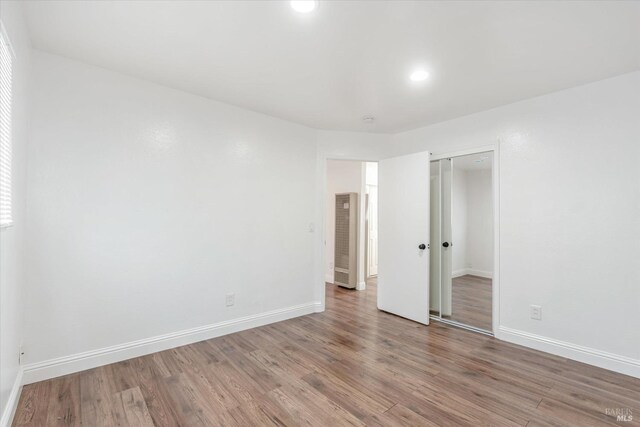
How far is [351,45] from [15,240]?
2635 mm

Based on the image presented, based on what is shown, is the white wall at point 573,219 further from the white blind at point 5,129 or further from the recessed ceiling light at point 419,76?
the white blind at point 5,129

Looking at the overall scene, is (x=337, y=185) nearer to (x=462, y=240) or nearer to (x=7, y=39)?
(x=462, y=240)

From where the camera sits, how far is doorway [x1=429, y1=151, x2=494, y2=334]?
3.52m

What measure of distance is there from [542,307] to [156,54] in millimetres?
4185

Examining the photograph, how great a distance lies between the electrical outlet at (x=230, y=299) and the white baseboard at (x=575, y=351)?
9.69 ft

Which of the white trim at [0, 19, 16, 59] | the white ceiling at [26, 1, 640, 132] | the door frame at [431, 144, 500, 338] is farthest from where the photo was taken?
the door frame at [431, 144, 500, 338]

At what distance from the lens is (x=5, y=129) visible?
156 cm

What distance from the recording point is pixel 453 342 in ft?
10.2

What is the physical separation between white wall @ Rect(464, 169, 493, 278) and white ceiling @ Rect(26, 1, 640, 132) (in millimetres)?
965

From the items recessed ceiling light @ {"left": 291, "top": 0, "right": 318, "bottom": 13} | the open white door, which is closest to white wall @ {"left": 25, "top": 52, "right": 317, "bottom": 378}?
the open white door

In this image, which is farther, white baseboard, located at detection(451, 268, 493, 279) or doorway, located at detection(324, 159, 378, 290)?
doorway, located at detection(324, 159, 378, 290)

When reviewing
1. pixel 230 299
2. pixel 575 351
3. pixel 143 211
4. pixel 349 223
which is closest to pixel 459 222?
pixel 575 351

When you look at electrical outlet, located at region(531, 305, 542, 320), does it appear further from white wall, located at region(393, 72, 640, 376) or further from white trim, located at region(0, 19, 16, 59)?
white trim, located at region(0, 19, 16, 59)

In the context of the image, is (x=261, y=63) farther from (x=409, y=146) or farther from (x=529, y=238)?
(x=529, y=238)
